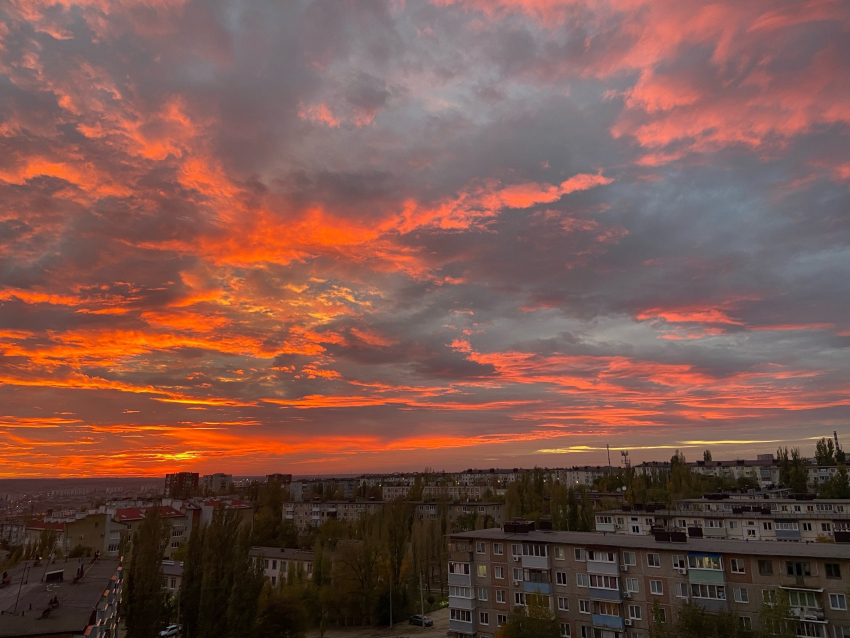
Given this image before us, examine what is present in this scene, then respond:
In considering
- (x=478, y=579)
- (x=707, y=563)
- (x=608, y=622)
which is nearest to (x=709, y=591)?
(x=707, y=563)

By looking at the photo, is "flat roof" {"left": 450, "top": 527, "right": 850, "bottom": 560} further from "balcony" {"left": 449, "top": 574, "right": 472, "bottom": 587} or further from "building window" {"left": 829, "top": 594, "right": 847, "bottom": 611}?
"balcony" {"left": 449, "top": 574, "right": 472, "bottom": 587}

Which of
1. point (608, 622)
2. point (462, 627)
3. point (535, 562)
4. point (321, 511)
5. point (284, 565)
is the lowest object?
point (284, 565)

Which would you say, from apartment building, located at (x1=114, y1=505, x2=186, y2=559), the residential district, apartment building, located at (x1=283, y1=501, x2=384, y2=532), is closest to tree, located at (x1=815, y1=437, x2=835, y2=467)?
the residential district

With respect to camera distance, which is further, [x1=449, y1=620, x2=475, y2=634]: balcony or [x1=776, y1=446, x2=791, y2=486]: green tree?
[x1=776, y1=446, x2=791, y2=486]: green tree

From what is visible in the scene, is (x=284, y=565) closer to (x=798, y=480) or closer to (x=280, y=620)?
(x=280, y=620)

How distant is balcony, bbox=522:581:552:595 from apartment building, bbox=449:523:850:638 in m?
0.07

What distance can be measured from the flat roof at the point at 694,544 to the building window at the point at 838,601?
241 centimetres

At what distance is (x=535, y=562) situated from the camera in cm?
4341

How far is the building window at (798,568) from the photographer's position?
3322 centimetres

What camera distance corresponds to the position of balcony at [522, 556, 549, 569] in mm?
42969

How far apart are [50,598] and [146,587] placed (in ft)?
36.0

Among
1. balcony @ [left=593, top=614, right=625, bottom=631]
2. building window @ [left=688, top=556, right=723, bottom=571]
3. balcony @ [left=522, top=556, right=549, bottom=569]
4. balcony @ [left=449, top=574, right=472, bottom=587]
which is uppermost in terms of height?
building window @ [left=688, top=556, right=723, bottom=571]

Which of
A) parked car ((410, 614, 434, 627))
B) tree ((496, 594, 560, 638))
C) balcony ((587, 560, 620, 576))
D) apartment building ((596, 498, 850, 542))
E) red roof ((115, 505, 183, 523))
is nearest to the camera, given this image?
tree ((496, 594, 560, 638))

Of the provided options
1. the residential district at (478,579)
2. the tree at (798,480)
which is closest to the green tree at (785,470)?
the tree at (798,480)
